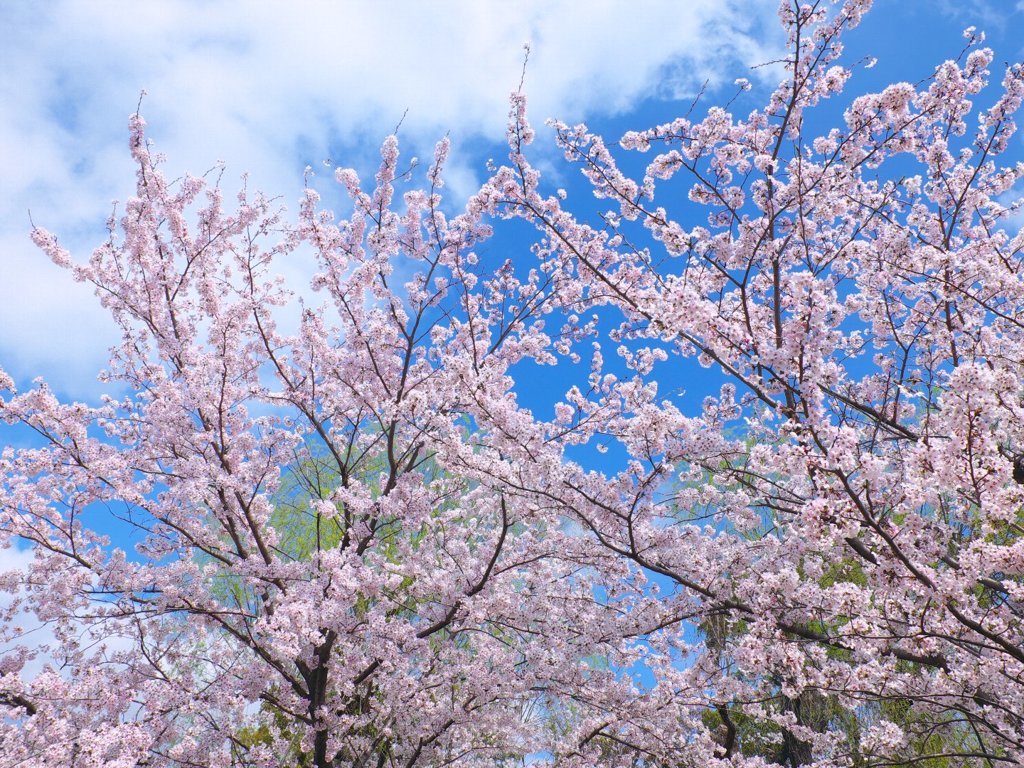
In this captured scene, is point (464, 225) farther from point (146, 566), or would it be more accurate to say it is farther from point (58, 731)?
point (58, 731)

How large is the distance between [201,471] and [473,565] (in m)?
3.35

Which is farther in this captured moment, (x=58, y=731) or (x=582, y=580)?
(x=582, y=580)

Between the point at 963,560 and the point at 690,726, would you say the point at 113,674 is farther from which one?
the point at 963,560

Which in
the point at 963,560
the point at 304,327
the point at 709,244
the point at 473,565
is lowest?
the point at 963,560

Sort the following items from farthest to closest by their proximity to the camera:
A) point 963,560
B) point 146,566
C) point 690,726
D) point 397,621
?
1. point 690,726
2. point 146,566
3. point 397,621
4. point 963,560

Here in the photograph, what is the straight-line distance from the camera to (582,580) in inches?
336

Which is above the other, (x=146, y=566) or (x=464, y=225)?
(x=464, y=225)

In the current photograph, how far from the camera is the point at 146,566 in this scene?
7742 millimetres

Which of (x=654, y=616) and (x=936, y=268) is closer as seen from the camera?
(x=936, y=268)

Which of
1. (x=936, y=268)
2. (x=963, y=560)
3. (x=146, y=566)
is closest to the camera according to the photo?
(x=963, y=560)

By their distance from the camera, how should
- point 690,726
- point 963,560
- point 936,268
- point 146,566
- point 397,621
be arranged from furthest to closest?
point 690,726, point 146,566, point 397,621, point 936,268, point 963,560

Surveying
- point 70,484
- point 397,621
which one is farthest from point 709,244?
point 70,484

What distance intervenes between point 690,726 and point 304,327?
8.06m

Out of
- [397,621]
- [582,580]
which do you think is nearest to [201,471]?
[397,621]
